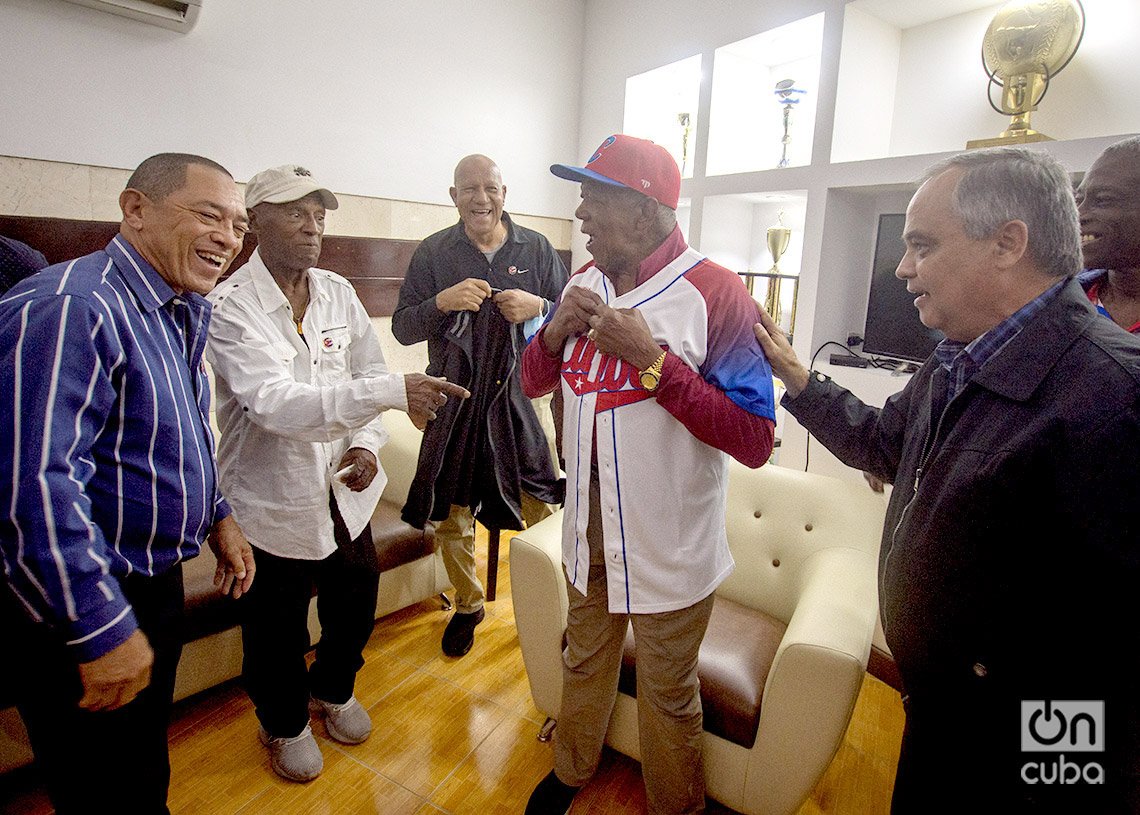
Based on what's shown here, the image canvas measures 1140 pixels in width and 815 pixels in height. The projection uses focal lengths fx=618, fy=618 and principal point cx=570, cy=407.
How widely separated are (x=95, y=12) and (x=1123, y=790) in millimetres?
3300

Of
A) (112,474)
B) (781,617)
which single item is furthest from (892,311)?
(112,474)

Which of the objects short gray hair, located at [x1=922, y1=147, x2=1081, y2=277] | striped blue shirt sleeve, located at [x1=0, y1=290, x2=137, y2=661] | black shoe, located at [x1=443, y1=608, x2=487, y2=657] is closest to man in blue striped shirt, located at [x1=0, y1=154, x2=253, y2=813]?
striped blue shirt sleeve, located at [x1=0, y1=290, x2=137, y2=661]

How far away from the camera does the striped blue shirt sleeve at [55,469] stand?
863mm

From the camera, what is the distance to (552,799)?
150 centimetres

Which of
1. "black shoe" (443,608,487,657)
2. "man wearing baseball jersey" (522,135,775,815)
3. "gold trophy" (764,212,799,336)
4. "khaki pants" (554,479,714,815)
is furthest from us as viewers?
"gold trophy" (764,212,799,336)

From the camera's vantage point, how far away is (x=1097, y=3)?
200cm

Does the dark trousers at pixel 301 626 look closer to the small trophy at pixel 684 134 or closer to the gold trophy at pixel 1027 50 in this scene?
the gold trophy at pixel 1027 50

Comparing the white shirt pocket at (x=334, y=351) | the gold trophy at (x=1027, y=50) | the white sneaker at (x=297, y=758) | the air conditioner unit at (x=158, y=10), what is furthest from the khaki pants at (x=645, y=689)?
the air conditioner unit at (x=158, y=10)

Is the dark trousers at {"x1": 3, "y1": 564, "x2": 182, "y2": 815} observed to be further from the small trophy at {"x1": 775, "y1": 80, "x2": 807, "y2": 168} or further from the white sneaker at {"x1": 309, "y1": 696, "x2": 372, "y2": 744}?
the small trophy at {"x1": 775, "y1": 80, "x2": 807, "y2": 168}

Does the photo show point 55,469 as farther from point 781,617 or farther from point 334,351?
point 781,617

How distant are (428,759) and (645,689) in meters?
0.81

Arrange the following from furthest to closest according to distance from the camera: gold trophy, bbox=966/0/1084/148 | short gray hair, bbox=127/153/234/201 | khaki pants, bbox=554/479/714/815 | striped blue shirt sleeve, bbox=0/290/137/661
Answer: gold trophy, bbox=966/0/1084/148, khaki pants, bbox=554/479/714/815, short gray hair, bbox=127/153/234/201, striped blue shirt sleeve, bbox=0/290/137/661

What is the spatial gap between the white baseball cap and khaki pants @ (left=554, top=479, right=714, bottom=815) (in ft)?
3.32

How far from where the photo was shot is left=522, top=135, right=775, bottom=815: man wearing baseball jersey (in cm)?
119
